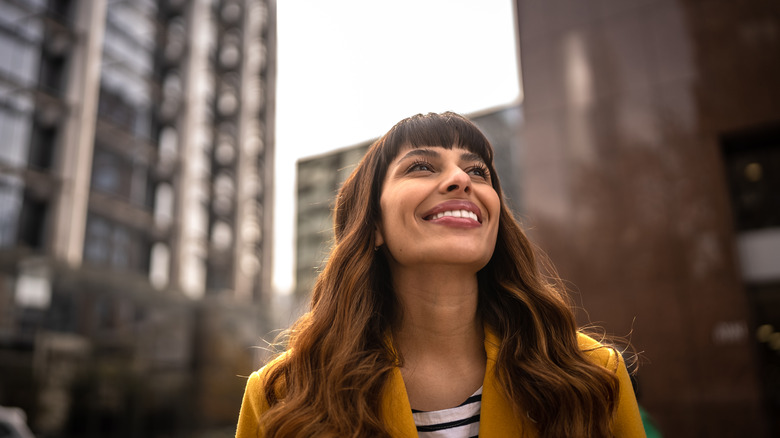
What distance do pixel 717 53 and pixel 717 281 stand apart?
157 inches

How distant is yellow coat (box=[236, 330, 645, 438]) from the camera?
66.0 inches

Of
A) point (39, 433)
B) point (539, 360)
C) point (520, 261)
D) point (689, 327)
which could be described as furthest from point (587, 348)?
point (39, 433)

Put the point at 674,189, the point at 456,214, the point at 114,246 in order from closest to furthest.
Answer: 1. the point at 456,214
2. the point at 674,189
3. the point at 114,246

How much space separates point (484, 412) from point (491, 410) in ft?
0.08

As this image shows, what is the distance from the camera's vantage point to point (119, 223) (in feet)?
76.6

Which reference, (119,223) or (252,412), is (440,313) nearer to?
(252,412)

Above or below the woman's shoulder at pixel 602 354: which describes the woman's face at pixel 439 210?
above

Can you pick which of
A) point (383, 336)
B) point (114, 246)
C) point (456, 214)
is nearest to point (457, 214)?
point (456, 214)

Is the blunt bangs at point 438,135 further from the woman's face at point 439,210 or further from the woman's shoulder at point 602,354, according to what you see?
the woman's shoulder at point 602,354

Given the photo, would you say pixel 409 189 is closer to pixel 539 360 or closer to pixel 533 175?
pixel 539 360

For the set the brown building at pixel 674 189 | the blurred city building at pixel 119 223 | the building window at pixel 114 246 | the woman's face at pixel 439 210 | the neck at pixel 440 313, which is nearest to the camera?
the woman's face at pixel 439 210

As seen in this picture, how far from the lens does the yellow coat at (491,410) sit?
5.50ft

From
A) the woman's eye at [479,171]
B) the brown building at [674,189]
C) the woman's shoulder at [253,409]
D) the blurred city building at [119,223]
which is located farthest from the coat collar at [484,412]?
the blurred city building at [119,223]

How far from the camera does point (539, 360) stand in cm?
179
